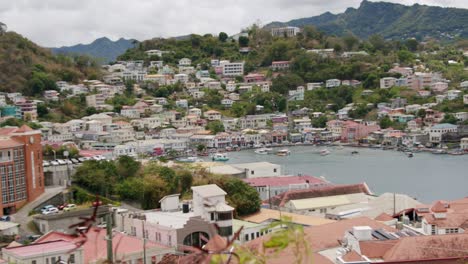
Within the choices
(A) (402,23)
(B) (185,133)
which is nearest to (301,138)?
(B) (185,133)

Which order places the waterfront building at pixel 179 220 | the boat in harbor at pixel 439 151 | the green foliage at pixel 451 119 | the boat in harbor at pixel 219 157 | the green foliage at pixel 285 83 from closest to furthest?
the waterfront building at pixel 179 220, the boat in harbor at pixel 219 157, the boat in harbor at pixel 439 151, the green foliage at pixel 451 119, the green foliage at pixel 285 83

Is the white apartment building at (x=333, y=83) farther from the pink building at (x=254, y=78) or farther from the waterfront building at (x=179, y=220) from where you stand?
the waterfront building at (x=179, y=220)

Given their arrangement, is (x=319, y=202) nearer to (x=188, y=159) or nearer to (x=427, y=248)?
(x=427, y=248)

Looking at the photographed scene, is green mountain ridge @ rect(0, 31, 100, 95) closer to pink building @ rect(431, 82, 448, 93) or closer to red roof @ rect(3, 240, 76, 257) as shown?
pink building @ rect(431, 82, 448, 93)

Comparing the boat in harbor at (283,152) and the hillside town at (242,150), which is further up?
the hillside town at (242,150)

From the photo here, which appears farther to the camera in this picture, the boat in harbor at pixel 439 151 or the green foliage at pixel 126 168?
the boat in harbor at pixel 439 151

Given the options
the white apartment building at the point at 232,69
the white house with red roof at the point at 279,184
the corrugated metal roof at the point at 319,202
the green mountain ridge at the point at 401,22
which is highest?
the green mountain ridge at the point at 401,22

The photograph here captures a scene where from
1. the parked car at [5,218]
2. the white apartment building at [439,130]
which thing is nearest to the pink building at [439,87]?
the white apartment building at [439,130]
